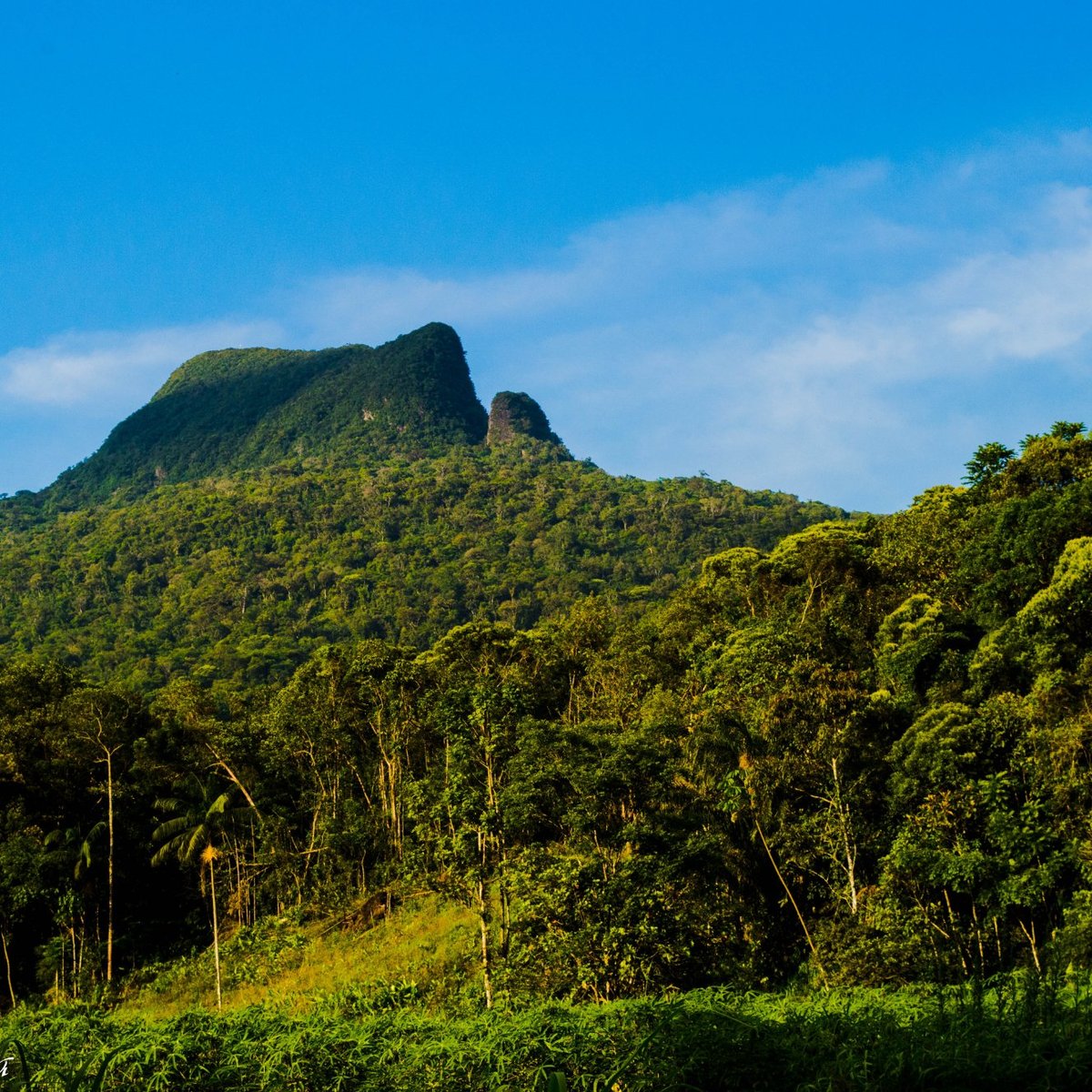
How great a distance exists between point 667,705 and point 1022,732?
350 inches

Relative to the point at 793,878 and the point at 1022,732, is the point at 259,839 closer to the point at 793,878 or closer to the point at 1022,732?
the point at 793,878

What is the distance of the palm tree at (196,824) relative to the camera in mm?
28734

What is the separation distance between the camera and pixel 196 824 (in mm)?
29891

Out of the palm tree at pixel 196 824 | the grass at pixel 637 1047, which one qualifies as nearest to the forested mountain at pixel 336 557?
the palm tree at pixel 196 824

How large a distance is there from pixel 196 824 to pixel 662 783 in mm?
15554

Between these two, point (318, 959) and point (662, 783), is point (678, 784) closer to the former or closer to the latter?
point (662, 783)

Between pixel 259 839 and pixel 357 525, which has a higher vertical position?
pixel 357 525

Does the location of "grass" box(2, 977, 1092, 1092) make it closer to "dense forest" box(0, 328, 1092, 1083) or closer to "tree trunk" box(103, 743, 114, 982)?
"dense forest" box(0, 328, 1092, 1083)

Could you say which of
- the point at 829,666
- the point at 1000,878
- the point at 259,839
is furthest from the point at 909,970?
the point at 259,839

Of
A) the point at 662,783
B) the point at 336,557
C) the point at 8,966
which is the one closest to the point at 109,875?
the point at 8,966

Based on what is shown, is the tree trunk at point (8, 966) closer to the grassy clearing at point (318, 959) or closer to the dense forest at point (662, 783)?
the dense forest at point (662, 783)

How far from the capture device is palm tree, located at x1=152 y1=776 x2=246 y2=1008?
1131 inches

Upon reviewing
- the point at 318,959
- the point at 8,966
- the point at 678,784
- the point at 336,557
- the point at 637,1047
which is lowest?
the point at 318,959

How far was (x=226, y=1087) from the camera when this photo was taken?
6.43m
